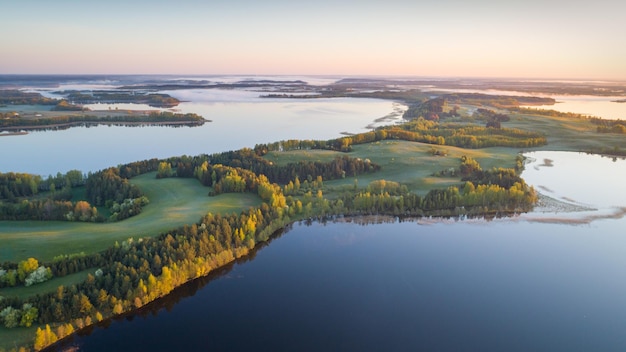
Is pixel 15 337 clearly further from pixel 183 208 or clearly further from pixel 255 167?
pixel 255 167

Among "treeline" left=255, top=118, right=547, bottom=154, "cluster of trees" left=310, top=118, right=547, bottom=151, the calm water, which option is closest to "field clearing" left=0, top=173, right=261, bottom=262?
"treeline" left=255, top=118, right=547, bottom=154

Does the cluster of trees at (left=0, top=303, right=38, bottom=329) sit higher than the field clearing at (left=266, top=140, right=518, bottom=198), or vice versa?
the field clearing at (left=266, top=140, right=518, bottom=198)

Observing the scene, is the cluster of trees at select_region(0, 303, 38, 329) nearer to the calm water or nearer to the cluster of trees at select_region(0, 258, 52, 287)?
the cluster of trees at select_region(0, 258, 52, 287)

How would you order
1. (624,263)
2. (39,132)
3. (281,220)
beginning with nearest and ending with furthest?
(624,263) → (281,220) → (39,132)

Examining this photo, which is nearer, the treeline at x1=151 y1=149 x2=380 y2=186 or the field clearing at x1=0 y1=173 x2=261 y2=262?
the field clearing at x1=0 y1=173 x2=261 y2=262

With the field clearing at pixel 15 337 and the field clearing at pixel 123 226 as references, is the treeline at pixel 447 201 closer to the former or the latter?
the field clearing at pixel 123 226

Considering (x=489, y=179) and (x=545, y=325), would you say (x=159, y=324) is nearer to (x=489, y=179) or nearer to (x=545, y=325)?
(x=545, y=325)

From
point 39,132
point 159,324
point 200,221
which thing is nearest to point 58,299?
point 159,324

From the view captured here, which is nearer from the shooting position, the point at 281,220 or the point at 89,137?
the point at 281,220
